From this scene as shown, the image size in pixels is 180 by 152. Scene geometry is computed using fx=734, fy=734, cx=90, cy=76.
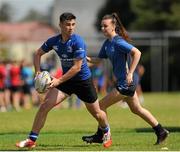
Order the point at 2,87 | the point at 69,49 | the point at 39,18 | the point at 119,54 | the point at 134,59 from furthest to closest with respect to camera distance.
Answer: the point at 39,18
the point at 2,87
the point at 119,54
the point at 134,59
the point at 69,49

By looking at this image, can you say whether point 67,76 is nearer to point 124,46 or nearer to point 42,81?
point 42,81

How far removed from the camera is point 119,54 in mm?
12039

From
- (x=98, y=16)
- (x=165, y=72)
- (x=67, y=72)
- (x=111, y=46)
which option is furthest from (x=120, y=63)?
(x=98, y=16)

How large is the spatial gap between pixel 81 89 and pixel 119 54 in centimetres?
88

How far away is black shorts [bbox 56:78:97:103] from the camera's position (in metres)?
11.7

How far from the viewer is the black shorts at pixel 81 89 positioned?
1174cm

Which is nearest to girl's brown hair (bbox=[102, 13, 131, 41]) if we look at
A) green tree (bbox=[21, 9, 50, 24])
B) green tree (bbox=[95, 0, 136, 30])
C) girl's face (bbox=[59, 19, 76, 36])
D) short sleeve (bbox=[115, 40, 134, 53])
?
short sleeve (bbox=[115, 40, 134, 53])

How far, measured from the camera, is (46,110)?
11.5m

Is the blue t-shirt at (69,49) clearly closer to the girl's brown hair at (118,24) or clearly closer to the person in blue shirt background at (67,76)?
the person in blue shirt background at (67,76)

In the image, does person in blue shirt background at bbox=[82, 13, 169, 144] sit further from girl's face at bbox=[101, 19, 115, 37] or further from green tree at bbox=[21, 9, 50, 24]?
green tree at bbox=[21, 9, 50, 24]

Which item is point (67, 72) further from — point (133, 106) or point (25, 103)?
point (25, 103)

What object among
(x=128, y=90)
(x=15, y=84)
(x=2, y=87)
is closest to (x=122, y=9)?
(x=15, y=84)

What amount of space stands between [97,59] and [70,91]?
99 centimetres

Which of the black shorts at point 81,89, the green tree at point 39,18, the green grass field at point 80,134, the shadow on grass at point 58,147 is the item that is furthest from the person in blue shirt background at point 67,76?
the green tree at point 39,18
